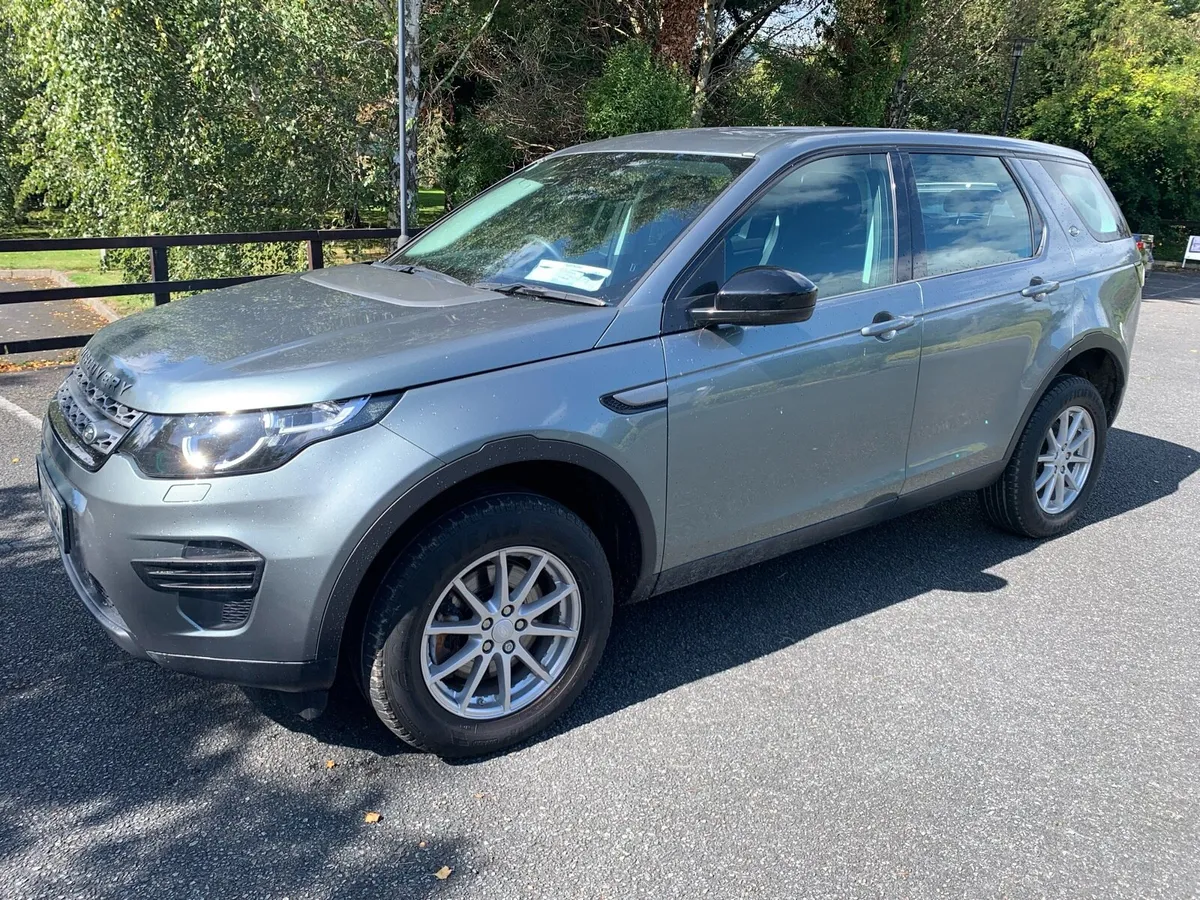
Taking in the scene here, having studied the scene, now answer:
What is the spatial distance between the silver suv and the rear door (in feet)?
0.05

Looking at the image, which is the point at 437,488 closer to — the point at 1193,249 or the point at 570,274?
Result: the point at 570,274

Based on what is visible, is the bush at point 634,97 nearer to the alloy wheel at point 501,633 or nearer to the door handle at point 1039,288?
the door handle at point 1039,288

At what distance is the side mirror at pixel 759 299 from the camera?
2994 mm

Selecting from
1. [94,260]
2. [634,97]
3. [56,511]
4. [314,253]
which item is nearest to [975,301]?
[56,511]

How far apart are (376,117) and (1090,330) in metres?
11.9

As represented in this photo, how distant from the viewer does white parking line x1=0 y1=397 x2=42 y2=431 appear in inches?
241

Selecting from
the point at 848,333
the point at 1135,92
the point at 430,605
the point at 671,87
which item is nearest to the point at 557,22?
the point at 671,87

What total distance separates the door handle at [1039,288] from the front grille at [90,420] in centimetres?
351

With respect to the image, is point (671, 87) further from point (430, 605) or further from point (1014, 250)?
point (430, 605)

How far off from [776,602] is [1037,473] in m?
1.58

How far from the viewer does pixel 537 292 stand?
10.6 feet

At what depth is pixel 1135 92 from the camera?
26172mm

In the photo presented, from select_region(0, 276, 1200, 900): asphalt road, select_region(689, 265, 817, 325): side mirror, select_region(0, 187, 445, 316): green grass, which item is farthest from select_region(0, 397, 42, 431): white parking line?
select_region(0, 187, 445, 316): green grass

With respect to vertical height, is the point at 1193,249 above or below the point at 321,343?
below
